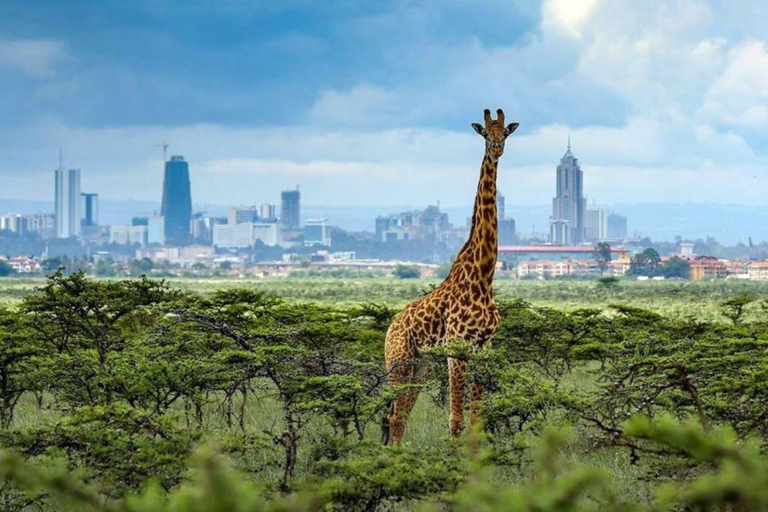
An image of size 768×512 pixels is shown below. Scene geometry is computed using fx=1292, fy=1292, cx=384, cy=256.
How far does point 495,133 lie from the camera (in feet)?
34.2

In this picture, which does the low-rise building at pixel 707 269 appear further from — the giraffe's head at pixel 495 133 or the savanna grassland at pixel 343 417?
the giraffe's head at pixel 495 133

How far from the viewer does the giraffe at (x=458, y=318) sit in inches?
402

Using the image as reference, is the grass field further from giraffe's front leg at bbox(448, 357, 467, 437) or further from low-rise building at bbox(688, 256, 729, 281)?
low-rise building at bbox(688, 256, 729, 281)

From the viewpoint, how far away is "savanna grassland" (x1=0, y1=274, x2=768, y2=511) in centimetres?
348

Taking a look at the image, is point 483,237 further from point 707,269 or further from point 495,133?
point 707,269

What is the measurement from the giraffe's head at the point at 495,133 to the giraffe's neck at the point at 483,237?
11 centimetres

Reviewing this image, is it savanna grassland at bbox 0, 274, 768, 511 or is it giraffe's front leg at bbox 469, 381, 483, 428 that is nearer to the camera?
savanna grassland at bbox 0, 274, 768, 511

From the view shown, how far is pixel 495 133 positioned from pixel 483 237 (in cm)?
89

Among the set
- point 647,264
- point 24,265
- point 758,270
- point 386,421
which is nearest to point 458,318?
point 386,421

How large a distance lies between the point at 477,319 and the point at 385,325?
7.25 meters

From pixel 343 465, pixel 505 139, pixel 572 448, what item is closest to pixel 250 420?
pixel 572 448

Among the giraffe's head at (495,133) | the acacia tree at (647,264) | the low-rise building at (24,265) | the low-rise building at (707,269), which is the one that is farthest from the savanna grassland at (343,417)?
the low-rise building at (24,265)

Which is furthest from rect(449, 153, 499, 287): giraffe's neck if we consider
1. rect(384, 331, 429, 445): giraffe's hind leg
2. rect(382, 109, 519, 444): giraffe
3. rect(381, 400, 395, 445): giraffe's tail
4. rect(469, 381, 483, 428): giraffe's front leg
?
rect(381, 400, 395, 445): giraffe's tail

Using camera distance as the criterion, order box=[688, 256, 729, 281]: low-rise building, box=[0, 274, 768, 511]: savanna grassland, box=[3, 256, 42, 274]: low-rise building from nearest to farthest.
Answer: box=[0, 274, 768, 511]: savanna grassland → box=[688, 256, 729, 281]: low-rise building → box=[3, 256, 42, 274]: low-rise building
